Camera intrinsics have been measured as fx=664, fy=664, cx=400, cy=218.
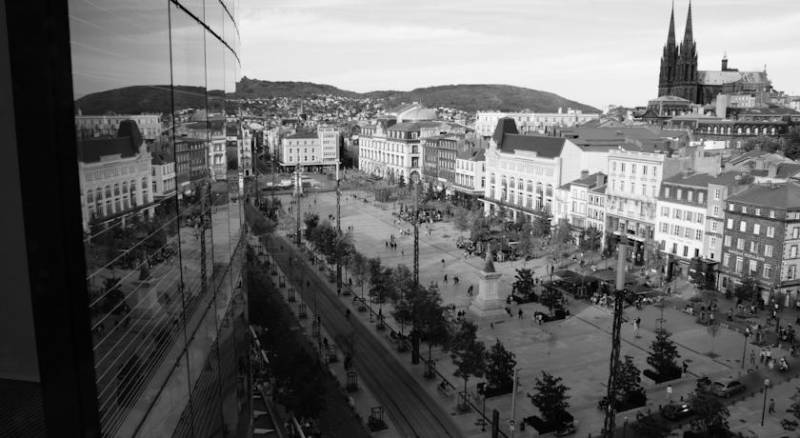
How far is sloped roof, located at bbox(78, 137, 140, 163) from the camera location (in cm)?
191

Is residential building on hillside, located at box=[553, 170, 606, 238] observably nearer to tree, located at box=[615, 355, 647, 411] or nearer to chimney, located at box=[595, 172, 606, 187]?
chimney, located at box=[595, 172, 606, 187]

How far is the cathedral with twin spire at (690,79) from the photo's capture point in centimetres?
13088

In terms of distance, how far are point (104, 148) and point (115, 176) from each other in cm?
17

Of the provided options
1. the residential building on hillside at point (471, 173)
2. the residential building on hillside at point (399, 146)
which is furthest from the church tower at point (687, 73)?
the residential building on hillside at point (471, 173)

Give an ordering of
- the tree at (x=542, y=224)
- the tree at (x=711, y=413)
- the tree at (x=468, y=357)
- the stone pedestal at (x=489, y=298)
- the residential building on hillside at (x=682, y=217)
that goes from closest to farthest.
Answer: the tree at (x=711, y=413)
the tree at (x=468, y=357)
the stone pedestal at (x=489, y=298)
the residential building on hillside at (x=682, y=217)
the tree at (x=542, y=224)

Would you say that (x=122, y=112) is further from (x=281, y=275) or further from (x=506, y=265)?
(x=506, y=265)

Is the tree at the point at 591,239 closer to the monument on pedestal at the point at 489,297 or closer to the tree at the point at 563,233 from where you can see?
the tree at the point at 563,233

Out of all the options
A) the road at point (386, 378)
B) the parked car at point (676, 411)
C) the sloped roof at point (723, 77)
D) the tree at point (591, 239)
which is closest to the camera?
the road at point (386, 378)

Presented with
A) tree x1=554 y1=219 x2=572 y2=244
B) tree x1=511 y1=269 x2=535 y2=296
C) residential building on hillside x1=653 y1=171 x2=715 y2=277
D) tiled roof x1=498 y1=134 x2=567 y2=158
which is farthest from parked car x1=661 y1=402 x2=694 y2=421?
tiled roof x1=498 y1=134 x2=567 y2=158

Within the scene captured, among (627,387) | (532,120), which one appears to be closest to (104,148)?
(627,387)

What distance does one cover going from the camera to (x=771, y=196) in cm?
3847

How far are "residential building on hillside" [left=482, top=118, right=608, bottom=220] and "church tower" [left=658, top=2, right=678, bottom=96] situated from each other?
7449 centimetres

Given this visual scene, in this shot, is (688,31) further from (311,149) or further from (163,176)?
(163,176)

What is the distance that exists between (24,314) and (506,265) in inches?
1831
